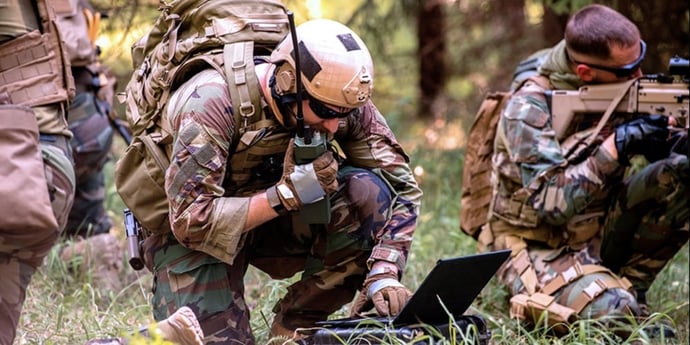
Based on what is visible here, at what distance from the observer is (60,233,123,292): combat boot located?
5.46 meters

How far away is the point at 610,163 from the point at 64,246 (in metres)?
2.92

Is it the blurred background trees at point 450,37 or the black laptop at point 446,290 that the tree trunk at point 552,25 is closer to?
the blurred background trees at point 450,37

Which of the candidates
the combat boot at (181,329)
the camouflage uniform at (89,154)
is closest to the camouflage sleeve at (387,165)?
the combat boot at (181,329)

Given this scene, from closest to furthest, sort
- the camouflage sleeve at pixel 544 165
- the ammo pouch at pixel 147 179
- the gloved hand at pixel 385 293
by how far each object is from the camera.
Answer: the gloved hand at pixel 385 293 < the ammo pouch at pixel 147 179 < the camouflage sleeve at pixel 544 165

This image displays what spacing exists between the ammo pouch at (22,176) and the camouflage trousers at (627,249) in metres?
2.43

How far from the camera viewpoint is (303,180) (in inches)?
140

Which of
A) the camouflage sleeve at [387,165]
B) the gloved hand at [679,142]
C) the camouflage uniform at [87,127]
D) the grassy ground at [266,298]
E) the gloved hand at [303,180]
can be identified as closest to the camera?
the gloved hand at [303,180]

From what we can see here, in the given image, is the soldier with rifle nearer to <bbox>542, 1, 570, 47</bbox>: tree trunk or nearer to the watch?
→ the watch

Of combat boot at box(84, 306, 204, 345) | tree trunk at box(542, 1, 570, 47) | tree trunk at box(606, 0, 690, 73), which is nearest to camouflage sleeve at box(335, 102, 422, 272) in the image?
combat boot at box(84, 306, 204, 345)

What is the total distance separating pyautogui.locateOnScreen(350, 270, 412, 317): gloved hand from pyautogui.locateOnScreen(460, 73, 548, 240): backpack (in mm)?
1767

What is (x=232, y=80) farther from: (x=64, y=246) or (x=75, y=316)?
(x=64, y=246)

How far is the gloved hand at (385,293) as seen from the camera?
3.67 m

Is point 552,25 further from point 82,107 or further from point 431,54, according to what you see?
point 82,107

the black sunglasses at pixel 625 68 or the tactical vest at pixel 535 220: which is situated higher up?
the black sunglasses at pixel 625 68
